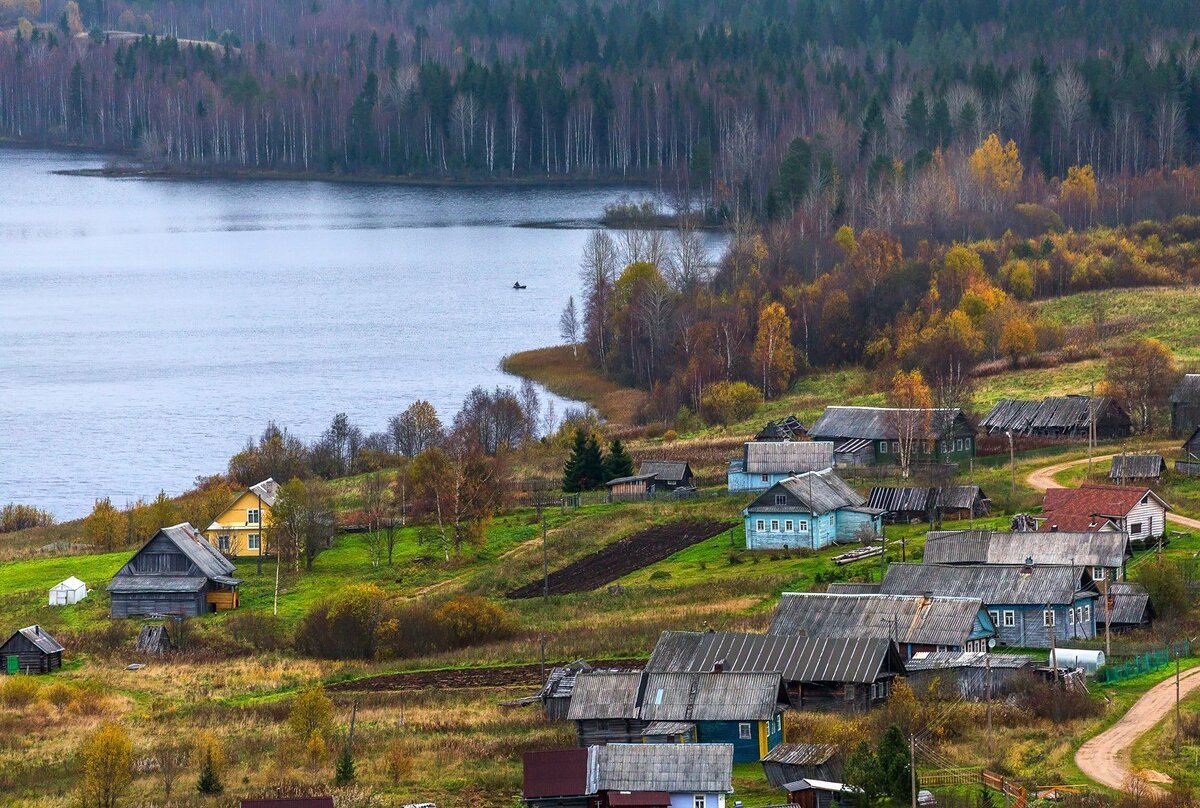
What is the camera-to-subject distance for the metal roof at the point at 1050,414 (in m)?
76.9

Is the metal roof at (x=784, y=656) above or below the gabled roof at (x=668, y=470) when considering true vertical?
below

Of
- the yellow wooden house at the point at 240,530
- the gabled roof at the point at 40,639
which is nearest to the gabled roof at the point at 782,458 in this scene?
the yellow wooden house at the point at 240,530

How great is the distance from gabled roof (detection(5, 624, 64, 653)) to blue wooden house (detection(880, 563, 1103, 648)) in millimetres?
22494

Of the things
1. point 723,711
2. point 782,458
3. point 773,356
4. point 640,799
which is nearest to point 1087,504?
point 782,458

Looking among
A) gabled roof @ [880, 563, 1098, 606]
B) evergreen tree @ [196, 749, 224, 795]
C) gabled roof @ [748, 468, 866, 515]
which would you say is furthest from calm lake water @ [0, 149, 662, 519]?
evergreen tree @ [196, 749, 224, 795]

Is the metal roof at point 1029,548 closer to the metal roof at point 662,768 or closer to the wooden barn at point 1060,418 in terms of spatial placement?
the metal roof at point 662,768

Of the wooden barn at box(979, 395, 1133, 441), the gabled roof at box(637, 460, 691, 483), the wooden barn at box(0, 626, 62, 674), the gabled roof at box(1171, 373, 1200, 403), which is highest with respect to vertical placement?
the gabled roof at box(1171, 373, 1200, 403)

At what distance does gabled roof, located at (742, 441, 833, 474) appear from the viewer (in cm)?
7325

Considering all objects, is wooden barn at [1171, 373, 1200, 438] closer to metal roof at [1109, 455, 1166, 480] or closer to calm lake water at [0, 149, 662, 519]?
metal roof at [1109, 455, 1166, 480]

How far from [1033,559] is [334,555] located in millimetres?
23771

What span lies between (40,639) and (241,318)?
83920 millimetres

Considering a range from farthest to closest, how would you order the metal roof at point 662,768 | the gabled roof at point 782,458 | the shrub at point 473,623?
the gabled roof at point 782,458 < the shrub at point 473,623 < the metal roof at point 662,768

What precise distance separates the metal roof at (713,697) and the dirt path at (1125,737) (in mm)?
6563

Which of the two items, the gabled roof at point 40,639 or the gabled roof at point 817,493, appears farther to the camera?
the gabled roof at point 817,493
